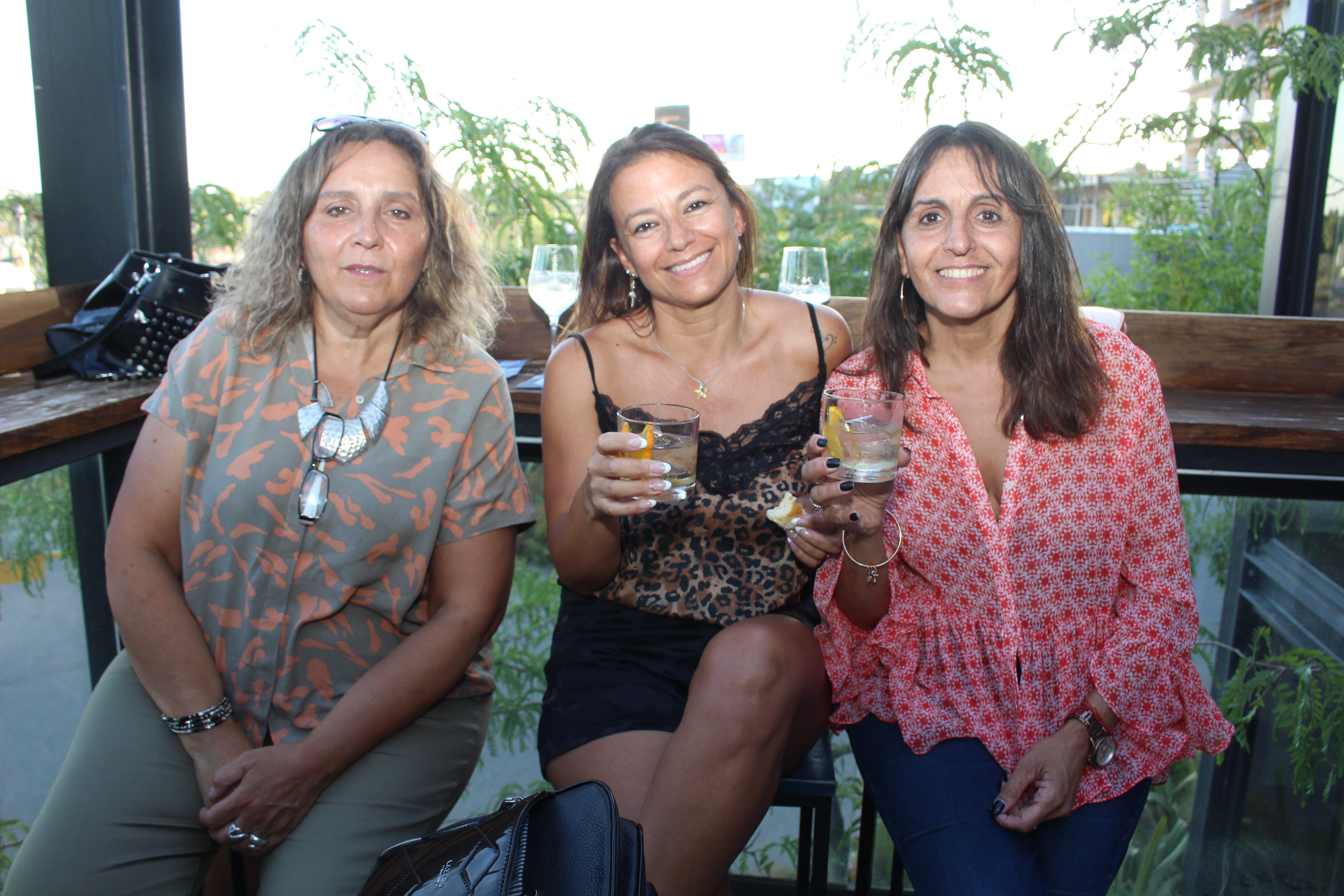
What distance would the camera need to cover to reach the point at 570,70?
10.0 feet

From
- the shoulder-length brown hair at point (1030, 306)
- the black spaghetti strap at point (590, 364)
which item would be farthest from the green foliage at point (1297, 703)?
the black spaghetti strap at point (590, 364)

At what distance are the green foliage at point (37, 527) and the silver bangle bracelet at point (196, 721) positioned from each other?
1265mm

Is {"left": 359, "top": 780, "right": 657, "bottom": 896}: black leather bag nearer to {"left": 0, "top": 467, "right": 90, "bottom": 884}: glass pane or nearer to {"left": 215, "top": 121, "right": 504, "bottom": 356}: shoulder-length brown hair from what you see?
{"left": 215, "top": 121, "right": 504, "bottom": 356}: shoulder-length brown hair

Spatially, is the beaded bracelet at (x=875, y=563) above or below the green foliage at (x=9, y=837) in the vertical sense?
above

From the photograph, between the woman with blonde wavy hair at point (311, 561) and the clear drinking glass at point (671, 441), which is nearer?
the clear drinking glass at point (671, 441)

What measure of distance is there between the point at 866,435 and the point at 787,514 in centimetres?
43

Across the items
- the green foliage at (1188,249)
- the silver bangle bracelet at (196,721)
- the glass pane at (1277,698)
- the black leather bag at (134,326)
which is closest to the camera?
the silver bangle bracelet at (196,721)

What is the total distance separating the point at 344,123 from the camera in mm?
1816

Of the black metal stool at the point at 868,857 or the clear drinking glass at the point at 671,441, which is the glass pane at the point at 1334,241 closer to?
the black metal stool at the point at 868,857

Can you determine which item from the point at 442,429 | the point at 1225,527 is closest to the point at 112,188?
the point at 442,429

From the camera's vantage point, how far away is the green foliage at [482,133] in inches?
119

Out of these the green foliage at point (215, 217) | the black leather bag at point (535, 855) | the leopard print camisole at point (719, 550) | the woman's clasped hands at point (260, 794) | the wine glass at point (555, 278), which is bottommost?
the woman's clasped hands at point (260, 794)

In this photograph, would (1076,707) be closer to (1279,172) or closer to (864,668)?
(864,668)

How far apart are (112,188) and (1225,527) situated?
150 inches
